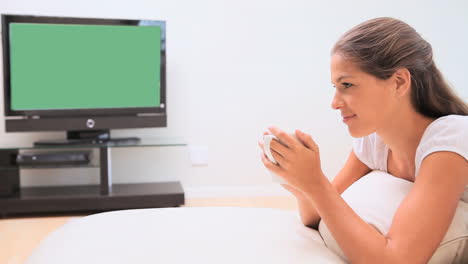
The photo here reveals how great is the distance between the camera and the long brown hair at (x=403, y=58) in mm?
1159

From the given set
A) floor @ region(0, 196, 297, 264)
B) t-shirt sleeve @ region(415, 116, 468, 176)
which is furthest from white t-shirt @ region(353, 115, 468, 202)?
floor @ region(0, 196, 297, 264)

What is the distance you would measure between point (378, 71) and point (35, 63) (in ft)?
8.51

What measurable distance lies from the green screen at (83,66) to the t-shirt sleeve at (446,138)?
7.89 feet

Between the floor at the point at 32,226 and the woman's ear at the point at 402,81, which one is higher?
the woman's ear at the point at 402,81

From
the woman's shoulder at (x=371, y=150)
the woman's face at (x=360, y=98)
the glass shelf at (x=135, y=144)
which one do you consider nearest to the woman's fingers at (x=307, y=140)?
the woman's face at (x=360, y=98)

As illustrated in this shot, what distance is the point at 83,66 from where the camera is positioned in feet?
10.6

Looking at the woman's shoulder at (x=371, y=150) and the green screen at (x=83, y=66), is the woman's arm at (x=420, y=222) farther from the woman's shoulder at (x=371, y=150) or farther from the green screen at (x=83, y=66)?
the green screen at (x=83, y=66)

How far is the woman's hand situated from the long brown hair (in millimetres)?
241

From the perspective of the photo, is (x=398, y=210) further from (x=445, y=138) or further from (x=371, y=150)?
(x=371, y=150)

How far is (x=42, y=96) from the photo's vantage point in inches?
126

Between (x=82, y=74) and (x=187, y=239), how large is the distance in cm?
233

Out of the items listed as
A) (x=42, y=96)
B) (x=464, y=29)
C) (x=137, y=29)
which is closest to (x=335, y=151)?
(x=464, y=29)

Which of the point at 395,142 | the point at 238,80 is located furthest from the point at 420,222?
the point at 238,80

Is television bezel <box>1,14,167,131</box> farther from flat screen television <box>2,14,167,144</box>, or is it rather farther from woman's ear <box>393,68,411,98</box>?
woman's ear <box>393,68,411,98</box>
